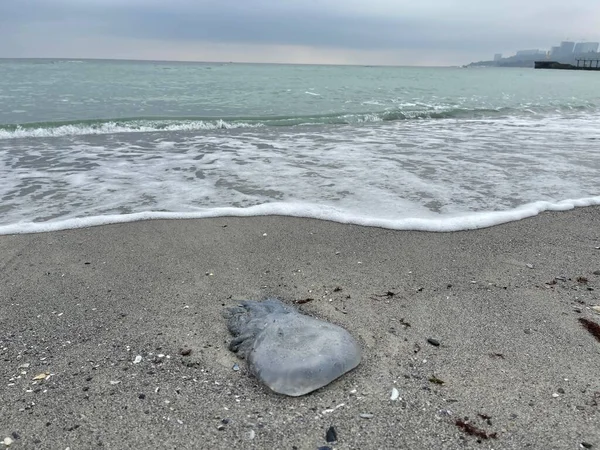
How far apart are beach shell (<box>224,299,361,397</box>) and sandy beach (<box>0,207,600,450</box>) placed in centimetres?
6

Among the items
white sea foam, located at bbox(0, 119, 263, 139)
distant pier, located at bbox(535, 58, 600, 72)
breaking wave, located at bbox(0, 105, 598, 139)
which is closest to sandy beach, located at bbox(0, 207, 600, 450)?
white sea foam, located at bbox(0, 119, 263, 139)

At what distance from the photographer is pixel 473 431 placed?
1.95 meters

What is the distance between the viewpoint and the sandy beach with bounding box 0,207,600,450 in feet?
6.53

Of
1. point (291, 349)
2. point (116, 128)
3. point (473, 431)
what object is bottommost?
point (473, 431)

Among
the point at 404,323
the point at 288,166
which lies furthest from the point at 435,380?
the point at 288,166

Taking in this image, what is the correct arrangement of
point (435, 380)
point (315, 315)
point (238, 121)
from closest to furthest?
point (435, 380) → point (315, 315) → point (238, 121)

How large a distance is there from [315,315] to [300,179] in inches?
137

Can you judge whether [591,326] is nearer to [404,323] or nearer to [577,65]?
[404,323]

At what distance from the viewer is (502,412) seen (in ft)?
6.82

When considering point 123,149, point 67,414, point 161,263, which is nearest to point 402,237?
point 161,263

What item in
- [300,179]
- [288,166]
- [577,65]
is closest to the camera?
[300,179]

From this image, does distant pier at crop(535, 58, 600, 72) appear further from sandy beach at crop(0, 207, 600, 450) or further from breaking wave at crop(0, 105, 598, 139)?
sandy beach at crop(0, 207, 600, 450)

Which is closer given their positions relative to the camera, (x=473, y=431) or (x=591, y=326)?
(x=473, y=431)

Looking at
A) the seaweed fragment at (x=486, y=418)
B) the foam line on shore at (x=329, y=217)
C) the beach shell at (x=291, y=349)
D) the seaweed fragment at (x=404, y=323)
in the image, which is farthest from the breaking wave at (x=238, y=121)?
the seaweed fragment at (x=486, y=418)
